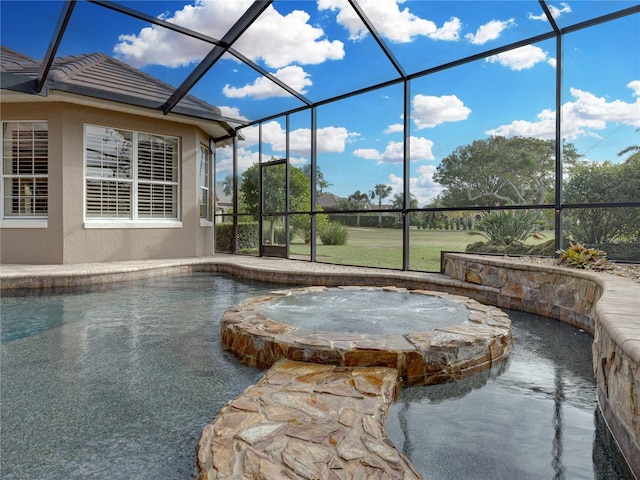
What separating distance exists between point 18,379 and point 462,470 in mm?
2743

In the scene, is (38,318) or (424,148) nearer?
(38,318)

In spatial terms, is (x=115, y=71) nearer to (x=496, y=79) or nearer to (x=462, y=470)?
(x=462, y=470)

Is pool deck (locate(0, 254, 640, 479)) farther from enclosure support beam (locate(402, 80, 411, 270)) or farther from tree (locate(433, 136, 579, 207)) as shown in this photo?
tree (locate(433, 136, 579, 207))

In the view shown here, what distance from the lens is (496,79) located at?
1870 centimetres

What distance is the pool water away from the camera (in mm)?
1645

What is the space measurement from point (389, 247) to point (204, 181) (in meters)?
9.60

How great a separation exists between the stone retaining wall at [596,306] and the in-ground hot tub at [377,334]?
30.2 inches

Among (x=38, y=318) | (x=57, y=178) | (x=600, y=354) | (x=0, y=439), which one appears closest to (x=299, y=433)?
(x=0, y=439)

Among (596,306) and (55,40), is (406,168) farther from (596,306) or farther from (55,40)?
(55,40)

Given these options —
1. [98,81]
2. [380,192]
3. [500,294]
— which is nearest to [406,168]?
[500,294]

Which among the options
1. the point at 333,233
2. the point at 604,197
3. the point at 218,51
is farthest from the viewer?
the point at 333,233

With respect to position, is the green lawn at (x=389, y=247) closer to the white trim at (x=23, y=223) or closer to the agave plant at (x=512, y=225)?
the agave plant at (x=512, y=225)

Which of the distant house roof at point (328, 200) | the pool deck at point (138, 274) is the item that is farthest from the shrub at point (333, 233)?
the pool deck at point (138, 274)

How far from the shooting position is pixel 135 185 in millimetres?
8523
